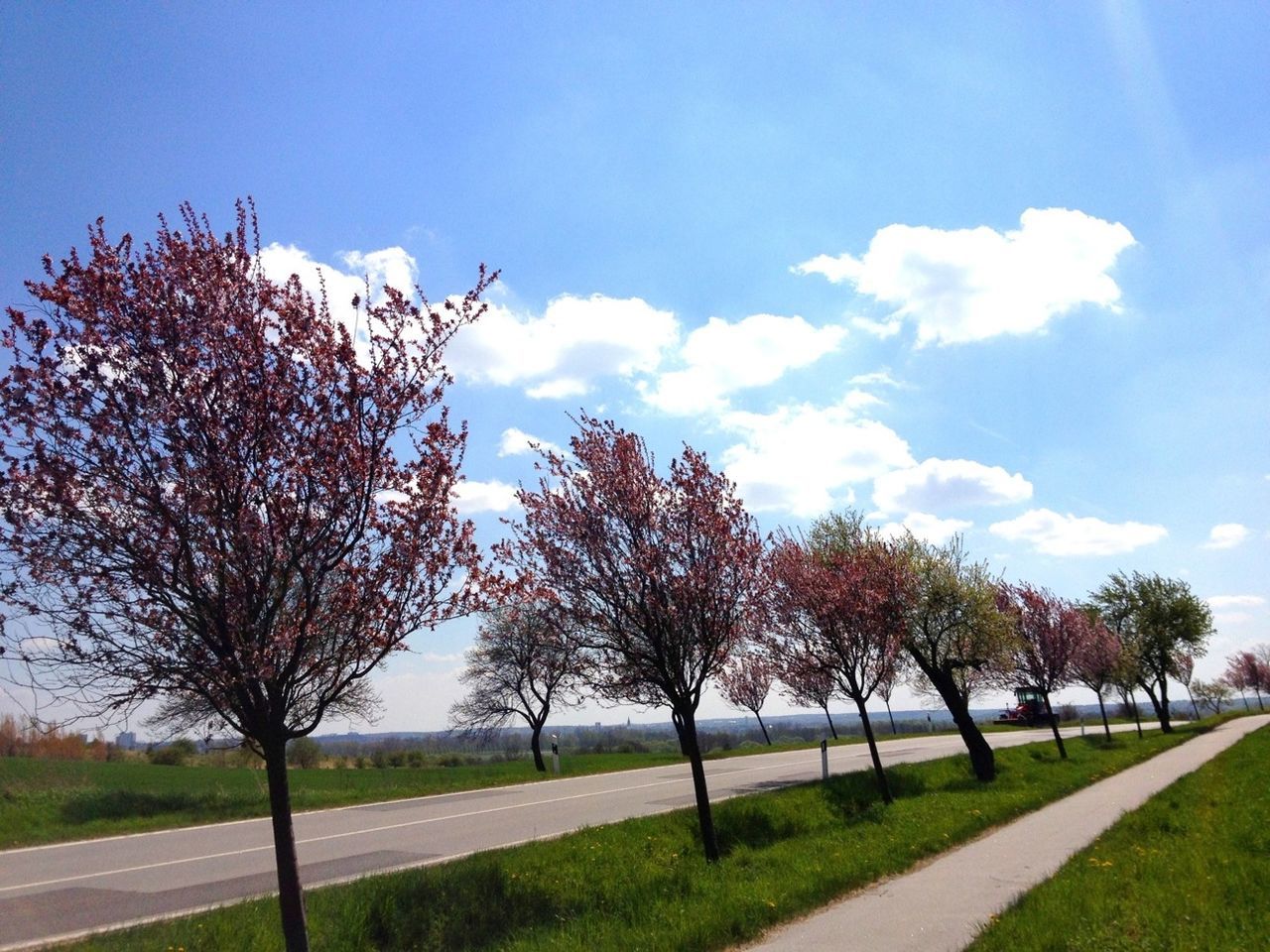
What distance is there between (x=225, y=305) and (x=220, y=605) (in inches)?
89.0

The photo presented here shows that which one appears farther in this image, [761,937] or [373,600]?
[761,937]

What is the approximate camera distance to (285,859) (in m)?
6.41

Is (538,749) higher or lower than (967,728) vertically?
lower

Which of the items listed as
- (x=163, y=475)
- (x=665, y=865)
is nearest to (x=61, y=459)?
(x=163, y=475)

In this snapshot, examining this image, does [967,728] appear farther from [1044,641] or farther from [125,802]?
[125,802]

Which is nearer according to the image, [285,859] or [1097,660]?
[285,859]

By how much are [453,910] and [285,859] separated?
324cm

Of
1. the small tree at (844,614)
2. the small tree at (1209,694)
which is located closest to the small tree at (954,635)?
Answer: the small tree at (844,614)

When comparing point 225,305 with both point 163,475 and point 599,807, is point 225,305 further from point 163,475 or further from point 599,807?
point 599,807

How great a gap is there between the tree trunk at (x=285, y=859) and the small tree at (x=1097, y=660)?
115 ft

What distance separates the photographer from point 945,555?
26.3 m

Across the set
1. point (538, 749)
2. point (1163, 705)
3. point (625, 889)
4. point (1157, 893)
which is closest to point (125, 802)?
point (625, 889)

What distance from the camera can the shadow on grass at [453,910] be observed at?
27.4 ft

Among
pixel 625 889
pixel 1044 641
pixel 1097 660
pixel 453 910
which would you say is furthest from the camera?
pixel 1097 660
